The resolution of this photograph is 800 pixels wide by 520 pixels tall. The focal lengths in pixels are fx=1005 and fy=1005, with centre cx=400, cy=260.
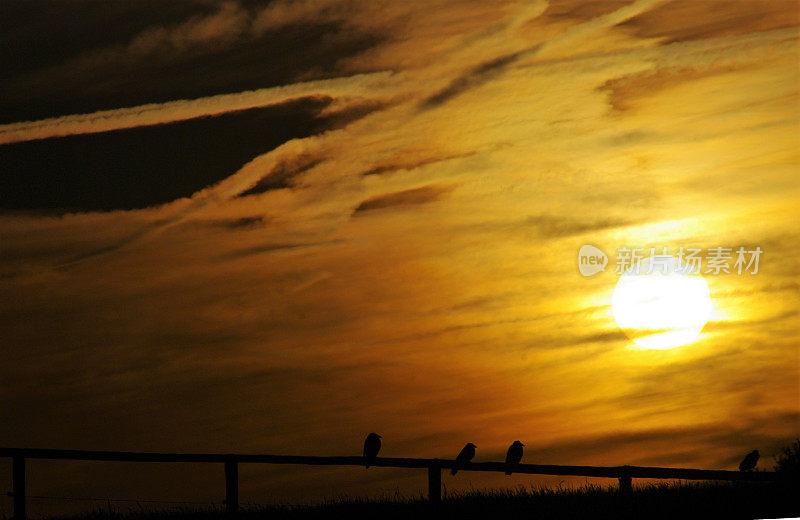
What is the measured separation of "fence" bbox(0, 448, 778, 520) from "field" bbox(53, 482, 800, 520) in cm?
25

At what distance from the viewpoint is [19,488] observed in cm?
1103

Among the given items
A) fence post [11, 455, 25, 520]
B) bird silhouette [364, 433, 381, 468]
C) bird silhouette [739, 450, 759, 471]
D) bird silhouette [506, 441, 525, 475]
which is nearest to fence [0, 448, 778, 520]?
fence post [11, 455, 25, 520]

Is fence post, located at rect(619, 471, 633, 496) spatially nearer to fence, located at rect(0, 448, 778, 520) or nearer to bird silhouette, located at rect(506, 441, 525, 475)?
fence, located at rect(0, 448, 778, 520)

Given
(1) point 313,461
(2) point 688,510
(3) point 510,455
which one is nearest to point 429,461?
(1) point 313,461

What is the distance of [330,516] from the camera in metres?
10.9

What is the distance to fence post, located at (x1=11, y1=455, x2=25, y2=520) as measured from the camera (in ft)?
36.2

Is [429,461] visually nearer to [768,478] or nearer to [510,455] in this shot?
[768,478]

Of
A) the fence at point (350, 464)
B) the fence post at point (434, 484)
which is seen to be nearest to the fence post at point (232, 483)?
the fence at point (350, 464)

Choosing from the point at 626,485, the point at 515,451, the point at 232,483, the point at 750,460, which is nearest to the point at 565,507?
the point at 626,485

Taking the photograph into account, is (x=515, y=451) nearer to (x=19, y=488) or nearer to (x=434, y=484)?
(x=434, y=484)

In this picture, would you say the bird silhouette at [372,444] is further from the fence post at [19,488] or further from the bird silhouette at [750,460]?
the bird silhouette at [750,460]

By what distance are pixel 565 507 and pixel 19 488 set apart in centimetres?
606

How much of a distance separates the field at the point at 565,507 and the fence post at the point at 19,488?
492 mm

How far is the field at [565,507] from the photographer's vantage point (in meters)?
11.0
